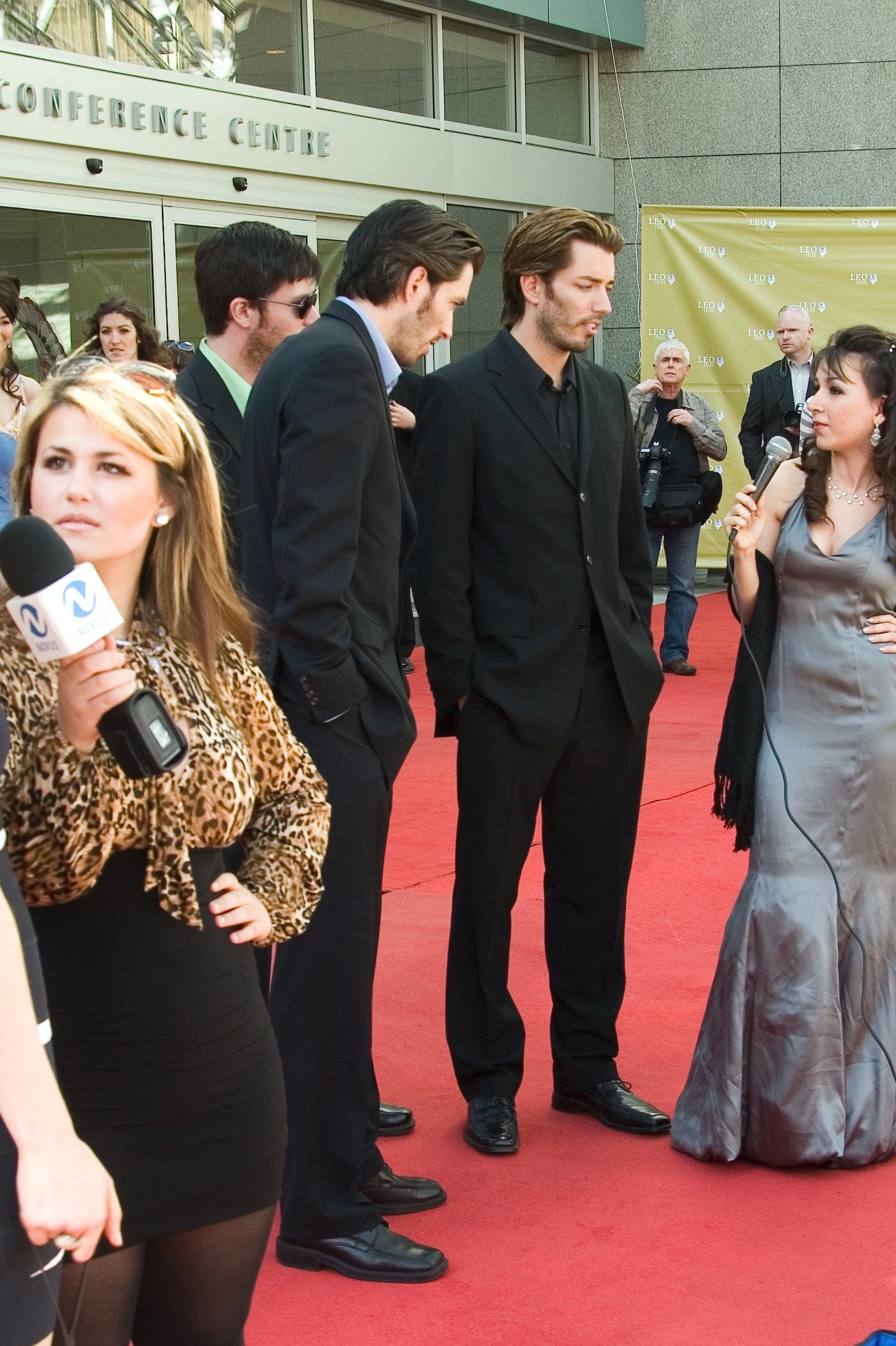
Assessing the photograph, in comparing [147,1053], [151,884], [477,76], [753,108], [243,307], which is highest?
[477,76]

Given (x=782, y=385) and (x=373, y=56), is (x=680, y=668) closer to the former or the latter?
(x=782, y=385)

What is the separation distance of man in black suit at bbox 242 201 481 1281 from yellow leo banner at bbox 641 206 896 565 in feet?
31.3

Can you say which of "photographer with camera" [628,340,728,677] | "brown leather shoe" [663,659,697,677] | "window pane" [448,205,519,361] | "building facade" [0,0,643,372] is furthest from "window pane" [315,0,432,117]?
"brown leather shoe" [663,659,697,677]

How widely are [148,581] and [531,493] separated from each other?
1.71 m

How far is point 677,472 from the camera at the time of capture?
9758 millimetres

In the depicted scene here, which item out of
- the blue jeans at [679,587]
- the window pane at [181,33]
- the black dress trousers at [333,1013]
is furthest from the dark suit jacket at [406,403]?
the black dress trousers at [333,1013]

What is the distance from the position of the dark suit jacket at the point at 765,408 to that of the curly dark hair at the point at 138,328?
5.43 m

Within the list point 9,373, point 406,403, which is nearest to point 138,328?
point 9,373

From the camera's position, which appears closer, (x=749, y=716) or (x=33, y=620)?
(x=33, y=620)

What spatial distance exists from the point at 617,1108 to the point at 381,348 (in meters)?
1.88

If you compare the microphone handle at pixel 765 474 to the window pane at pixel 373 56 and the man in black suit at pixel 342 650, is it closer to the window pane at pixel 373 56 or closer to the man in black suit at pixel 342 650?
the man in black suit at pixel 342 650

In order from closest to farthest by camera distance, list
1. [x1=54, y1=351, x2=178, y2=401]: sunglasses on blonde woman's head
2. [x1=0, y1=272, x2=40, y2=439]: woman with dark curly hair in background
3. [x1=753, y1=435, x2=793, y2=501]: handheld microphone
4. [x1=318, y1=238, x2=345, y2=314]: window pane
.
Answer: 1. [x1=54, y1=351, x2=178, y2=401]: sunglasses on blonde woman's head
2. [x1=753, y1=435, x2=793, y2=501]: handheld microphone
3. [x1=0, y1=272, x2=40, y2=439]: woman with dark curly hair in background
4. [x1=318, y1=238, x2=345, y2=314]: window pane

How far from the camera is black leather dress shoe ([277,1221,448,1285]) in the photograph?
10.0 ft

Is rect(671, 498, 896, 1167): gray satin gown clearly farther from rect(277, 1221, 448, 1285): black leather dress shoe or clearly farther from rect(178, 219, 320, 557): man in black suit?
rect(178, 219, 320, 557): man in black suit
